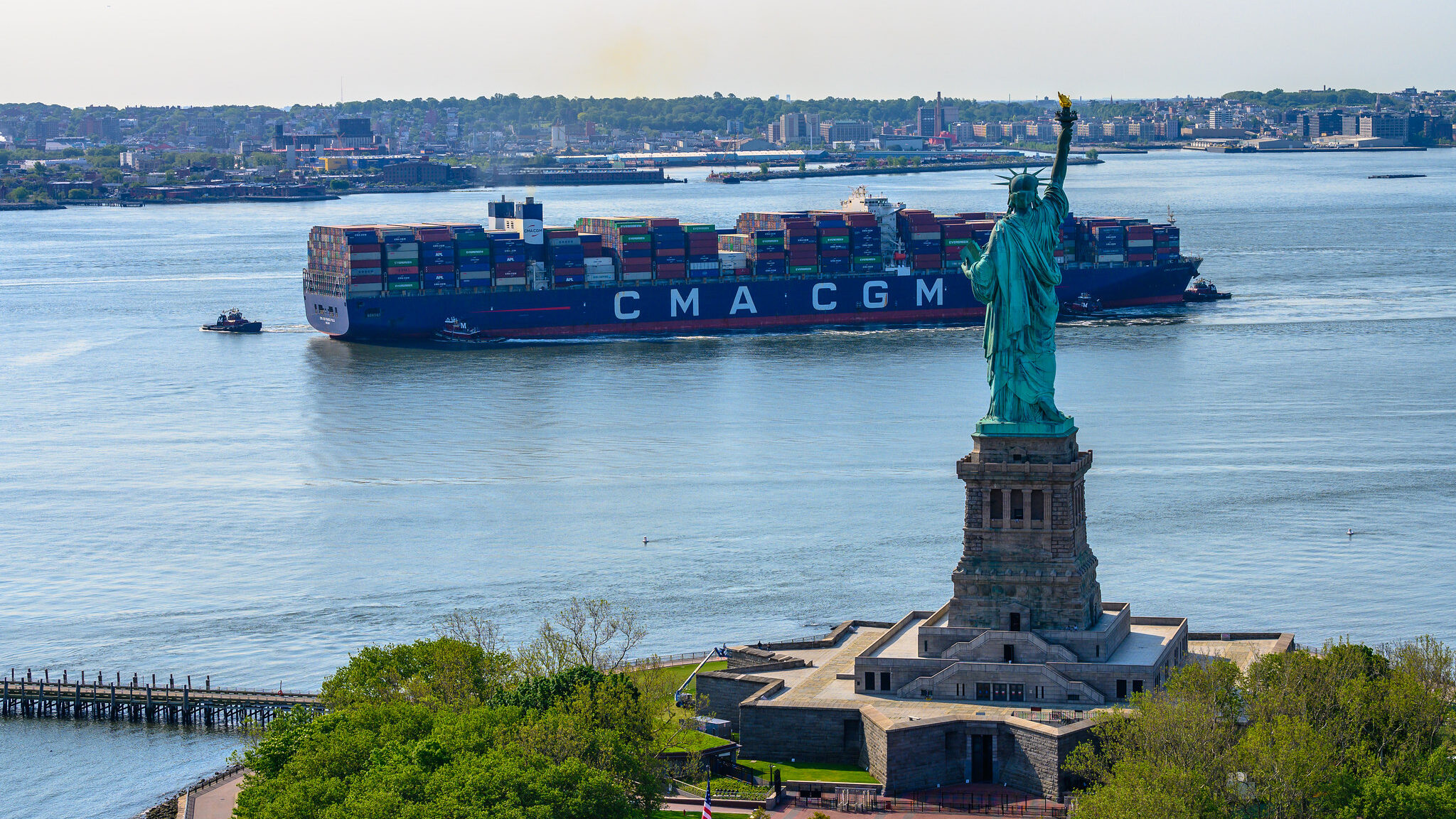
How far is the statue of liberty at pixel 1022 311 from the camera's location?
45438mm

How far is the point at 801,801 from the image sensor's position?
43.2 metres

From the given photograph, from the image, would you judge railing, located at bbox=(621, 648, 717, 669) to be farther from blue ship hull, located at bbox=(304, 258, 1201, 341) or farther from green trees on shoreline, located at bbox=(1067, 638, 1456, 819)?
blue ship hull, located at bbox=(304, 258, 1201, 341)

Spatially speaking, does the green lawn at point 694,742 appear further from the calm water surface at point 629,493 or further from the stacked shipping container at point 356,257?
the stacked shipping container at point 356,257

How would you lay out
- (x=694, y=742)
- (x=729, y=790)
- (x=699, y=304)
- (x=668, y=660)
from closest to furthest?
(x=729, y=790) → (x=694, y=742) → (x=668, y=660) → (x=699, y=304)

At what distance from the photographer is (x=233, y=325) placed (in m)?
136

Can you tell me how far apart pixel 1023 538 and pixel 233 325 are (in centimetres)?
9920

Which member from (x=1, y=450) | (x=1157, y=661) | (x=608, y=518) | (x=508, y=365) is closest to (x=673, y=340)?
(x=508, y=365)

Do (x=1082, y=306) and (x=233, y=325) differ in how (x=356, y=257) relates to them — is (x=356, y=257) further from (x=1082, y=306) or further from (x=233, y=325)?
(x=1082, y=306)

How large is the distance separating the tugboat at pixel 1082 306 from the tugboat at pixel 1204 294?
7.01 metres

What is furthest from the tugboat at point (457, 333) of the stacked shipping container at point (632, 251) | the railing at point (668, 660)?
the railing at point (668, 660)

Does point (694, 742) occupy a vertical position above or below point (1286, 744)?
below

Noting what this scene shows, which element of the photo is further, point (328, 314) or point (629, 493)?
point (328, 314)

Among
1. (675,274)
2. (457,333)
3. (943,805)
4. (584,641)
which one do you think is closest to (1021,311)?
(943,805)

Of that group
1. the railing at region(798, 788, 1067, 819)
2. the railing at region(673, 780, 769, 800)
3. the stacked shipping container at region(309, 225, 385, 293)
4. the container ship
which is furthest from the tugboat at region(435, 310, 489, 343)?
the railing at region(798, 788, 1067, 819)
